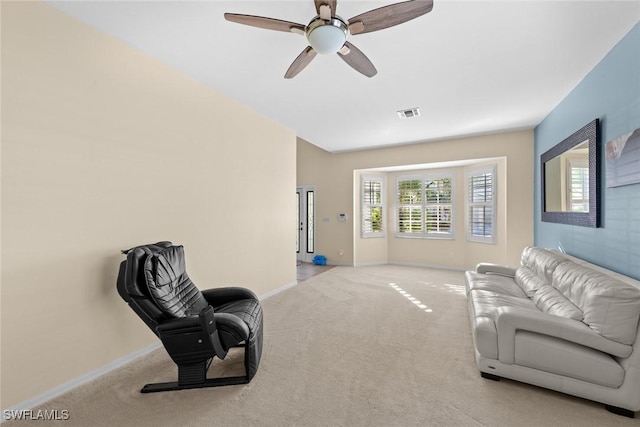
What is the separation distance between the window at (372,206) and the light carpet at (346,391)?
11.7ft

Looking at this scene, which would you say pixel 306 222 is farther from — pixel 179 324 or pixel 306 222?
pixel 179 324

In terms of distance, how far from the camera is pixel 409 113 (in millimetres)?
4070

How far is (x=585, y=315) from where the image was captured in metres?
1.93

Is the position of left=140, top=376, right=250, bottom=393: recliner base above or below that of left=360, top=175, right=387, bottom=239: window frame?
below

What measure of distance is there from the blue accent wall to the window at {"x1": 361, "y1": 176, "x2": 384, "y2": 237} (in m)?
3.74

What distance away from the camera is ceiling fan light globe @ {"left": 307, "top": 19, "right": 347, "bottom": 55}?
181 centimetres

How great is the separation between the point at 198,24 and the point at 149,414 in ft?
9.31

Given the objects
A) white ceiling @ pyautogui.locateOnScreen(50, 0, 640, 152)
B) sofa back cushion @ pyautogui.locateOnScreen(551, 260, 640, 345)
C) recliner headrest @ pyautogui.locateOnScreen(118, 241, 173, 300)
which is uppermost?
white ceiling @ pyautogui.locateOnScreen(50, 0, 640, 152)

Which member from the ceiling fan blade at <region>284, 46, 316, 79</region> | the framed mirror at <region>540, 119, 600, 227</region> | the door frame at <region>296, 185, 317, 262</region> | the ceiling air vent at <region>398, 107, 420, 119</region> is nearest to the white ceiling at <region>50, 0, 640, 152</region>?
the ceiling air vent at <region>398, 107, 420, 119</region>

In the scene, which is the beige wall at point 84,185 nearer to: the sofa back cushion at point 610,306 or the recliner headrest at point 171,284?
the recliner headrest at point 171,284

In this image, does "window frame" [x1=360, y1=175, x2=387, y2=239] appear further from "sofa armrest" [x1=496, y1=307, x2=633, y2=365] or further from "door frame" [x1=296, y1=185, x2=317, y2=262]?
"sofa armrest" [x1=496, y1=307, x2=633, y2=365]

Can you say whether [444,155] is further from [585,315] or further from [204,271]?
[204,271]

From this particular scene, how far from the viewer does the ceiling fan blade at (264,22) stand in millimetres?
1736

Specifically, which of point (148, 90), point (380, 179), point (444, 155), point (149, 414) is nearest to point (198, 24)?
point (148, 90)
